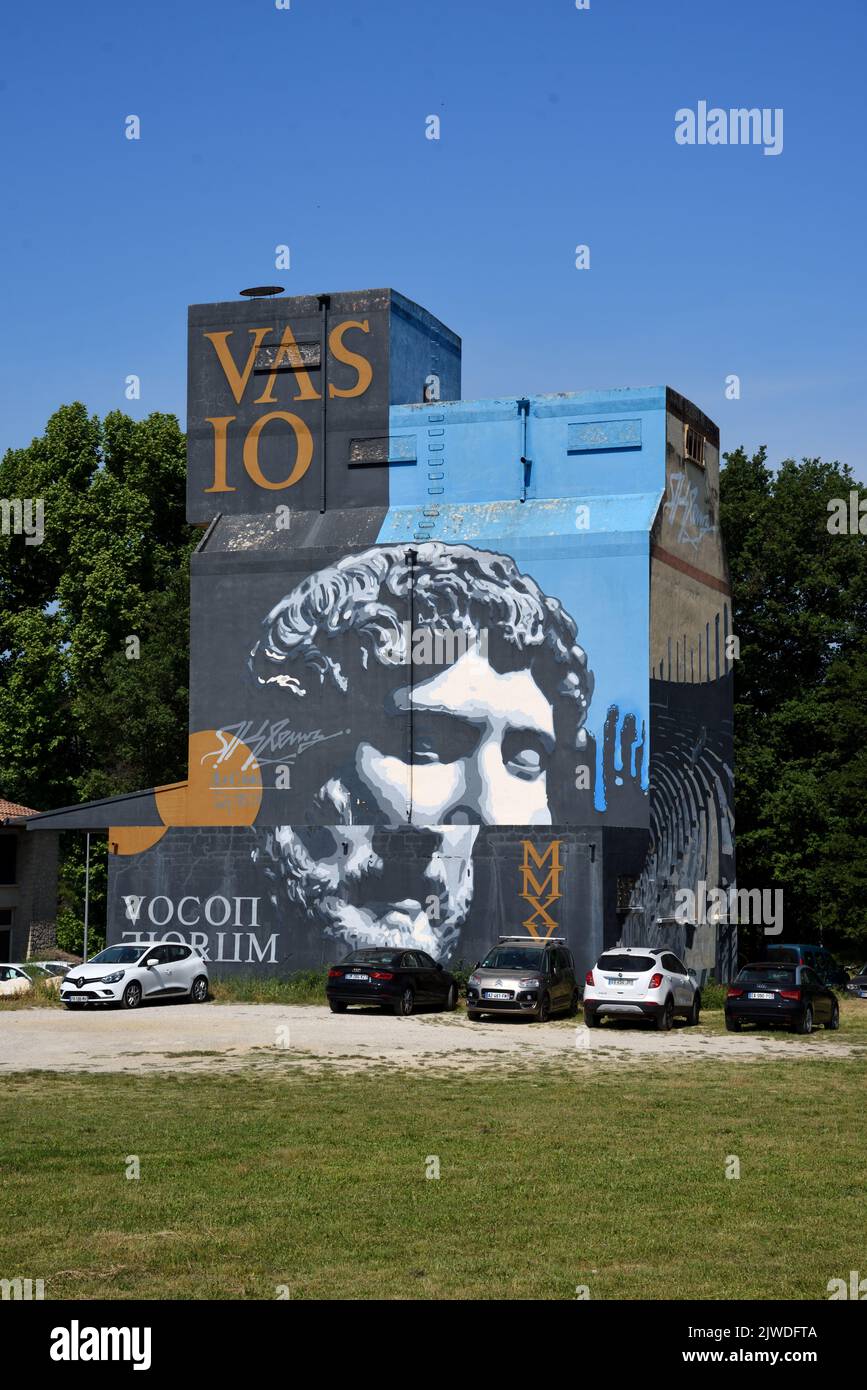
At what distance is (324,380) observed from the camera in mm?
43844

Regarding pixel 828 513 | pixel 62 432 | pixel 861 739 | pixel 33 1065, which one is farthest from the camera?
pixel 62 432

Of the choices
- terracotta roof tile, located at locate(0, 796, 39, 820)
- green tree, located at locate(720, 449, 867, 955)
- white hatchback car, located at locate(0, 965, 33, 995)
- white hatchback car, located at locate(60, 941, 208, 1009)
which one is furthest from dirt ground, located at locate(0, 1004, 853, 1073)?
terracotta roof tile, located at locate(0, 796, 39, 820)

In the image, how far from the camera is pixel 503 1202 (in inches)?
518

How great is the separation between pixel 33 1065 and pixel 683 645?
931 inches

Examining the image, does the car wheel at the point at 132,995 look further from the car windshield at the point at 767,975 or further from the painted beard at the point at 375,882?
the car windshield at the point at 767,975

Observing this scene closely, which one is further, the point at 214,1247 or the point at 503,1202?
the point at 503,1202

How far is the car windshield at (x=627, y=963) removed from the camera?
3105 centimetres

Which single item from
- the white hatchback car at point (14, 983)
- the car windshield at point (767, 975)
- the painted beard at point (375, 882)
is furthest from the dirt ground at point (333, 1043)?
the painted beard at point (375, 882)

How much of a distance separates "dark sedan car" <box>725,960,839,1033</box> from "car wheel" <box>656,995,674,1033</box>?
1.24 m

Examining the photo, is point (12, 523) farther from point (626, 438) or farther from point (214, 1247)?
point (214, 1247)
